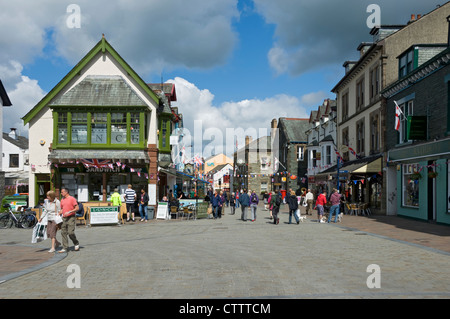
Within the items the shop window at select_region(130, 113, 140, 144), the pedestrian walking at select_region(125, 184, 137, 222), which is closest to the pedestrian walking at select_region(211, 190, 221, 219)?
the pedestrian walking at select_region(125, 184, 137, 222)

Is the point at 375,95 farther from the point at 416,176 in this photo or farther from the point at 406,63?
the point at 416,176

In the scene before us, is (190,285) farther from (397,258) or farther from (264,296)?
(397,258)

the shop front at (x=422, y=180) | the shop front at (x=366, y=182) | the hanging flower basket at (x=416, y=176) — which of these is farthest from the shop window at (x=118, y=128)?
the hanging flower basket at (x=416, y=176)

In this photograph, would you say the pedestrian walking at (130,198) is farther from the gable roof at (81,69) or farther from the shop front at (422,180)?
the shop front at (422,180)

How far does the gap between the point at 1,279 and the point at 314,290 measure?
587 centimetres

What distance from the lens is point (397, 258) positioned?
413 inches

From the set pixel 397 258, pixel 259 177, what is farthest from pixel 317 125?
pixel 397 258

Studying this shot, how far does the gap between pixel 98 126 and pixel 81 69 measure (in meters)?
4.20

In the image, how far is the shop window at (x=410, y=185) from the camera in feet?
71.5

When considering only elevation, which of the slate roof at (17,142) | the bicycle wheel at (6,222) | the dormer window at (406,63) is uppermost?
the dormer window at (406,63)

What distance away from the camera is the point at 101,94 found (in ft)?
86.5

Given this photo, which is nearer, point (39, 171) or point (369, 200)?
point (39, 171)

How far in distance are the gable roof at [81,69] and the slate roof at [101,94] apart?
1.96 ft

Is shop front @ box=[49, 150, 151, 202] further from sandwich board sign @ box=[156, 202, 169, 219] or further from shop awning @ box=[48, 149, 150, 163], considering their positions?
sandwich board sign @ box=[156, 202, 169, 219]
